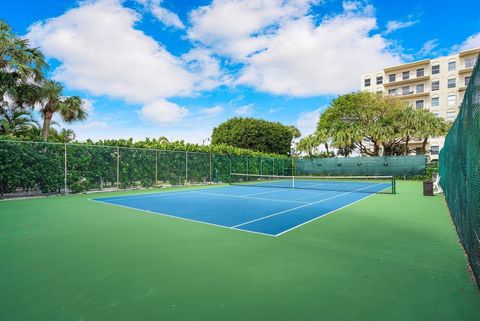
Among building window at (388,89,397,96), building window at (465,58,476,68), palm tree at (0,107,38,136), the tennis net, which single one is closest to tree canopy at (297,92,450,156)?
the tennis net

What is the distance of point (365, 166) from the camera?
1164 inches

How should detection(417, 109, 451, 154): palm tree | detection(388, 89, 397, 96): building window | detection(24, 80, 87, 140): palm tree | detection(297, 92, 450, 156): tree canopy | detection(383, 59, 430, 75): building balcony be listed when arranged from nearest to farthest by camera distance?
detection(24, 80, 87, 140): palm tree < detection(417, 109, 451, 154): palm tree < detection(297, 92, 450, 156): tree canopy < detection(383, 59, 430, 75): building balcony < detection(388, 89, 397, 96): building window

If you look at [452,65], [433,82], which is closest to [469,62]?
[452,65]

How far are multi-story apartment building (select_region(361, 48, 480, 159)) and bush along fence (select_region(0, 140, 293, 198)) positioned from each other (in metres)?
39.7

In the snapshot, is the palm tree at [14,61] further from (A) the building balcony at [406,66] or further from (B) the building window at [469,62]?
(B) the building window at [469,62]

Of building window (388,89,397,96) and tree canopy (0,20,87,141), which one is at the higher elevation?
building window (388,89,397,96)

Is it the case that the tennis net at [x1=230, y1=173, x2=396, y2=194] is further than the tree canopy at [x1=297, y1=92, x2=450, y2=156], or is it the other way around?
the tree canopy at [x1=297, y1=92, x2=450, y2=156]

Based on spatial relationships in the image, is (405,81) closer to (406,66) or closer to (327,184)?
(406,66)

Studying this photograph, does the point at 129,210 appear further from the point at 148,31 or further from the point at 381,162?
the point at 381,162

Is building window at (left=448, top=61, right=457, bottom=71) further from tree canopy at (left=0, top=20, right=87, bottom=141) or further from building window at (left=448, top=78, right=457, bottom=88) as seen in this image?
tree canopy at (left=0, top=20, right=87, bottom=141)

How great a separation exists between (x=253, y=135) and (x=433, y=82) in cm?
3289

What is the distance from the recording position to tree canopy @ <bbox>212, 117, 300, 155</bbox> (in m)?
41.7

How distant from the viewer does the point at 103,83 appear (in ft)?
68.9

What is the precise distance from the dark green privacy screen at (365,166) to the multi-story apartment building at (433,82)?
20.7m
